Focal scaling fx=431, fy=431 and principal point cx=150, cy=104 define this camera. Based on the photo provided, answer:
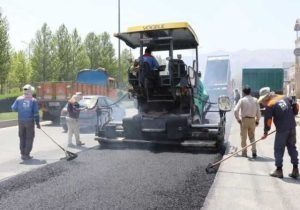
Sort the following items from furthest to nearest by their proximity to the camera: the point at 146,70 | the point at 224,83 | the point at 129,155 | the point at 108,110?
the point at 224,83
the point at 108,110
the point at 146,70
the point at 129,155

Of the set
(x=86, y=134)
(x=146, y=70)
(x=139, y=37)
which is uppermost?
(x=139, y=37)

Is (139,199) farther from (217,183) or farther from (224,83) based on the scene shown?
(224,83)

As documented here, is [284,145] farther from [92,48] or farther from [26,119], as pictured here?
[92,48]

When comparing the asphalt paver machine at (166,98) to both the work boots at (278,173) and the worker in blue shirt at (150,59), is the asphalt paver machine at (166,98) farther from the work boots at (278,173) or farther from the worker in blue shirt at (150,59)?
the work boots at (278,173)

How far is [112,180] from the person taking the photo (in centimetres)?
720

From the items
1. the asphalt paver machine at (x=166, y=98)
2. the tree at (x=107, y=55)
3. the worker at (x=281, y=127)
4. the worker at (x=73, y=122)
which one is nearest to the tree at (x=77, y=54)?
the tree at (x=107, y=55)

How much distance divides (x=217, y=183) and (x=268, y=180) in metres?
0.91

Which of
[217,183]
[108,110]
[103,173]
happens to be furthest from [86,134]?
[217,183]

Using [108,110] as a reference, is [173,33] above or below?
above

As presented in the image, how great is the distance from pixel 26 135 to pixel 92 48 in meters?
37.0

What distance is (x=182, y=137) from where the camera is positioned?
10398 millimetres

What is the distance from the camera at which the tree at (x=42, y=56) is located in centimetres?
3931

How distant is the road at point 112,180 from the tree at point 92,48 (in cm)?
3568

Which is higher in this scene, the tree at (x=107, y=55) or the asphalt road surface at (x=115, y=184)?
the tree at (x=107, y=55)
